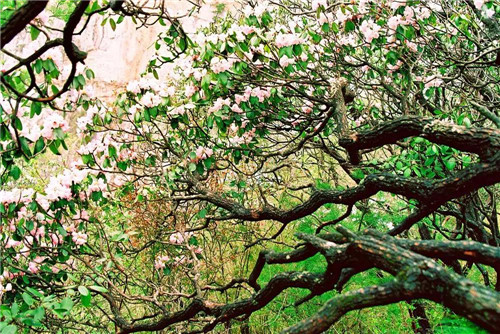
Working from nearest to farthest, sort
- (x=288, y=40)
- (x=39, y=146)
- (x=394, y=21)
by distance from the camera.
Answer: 1. (x=39, y=146)
2. (x=288, y=40)
3. (x=394, y=21)

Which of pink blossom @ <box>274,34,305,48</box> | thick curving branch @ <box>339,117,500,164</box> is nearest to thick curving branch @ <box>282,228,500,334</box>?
thick curving branch @ <box>339,117,500,164</box>

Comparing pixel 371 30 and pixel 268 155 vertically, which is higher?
pixel 371 30

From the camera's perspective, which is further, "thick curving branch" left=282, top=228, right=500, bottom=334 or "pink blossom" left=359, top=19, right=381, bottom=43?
"pink blossom" left=359, top=19, right=381, bottom=43

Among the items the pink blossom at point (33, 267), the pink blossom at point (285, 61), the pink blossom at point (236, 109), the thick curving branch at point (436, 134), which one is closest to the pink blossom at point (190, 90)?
the pink blossom at point (236, 109)

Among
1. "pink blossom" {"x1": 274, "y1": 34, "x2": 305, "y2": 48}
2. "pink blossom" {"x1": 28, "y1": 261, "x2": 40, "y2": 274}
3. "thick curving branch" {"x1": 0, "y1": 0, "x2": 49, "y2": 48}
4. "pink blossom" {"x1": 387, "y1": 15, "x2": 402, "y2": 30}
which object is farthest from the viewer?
"pink blossom" {"x1": 28, "y1": 261, "x2": 40, "y2": 274}

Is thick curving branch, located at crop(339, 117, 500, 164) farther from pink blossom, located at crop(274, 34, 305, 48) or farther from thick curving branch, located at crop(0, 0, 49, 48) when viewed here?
thick curving branch, located at crop(0, 0, 49, 48)

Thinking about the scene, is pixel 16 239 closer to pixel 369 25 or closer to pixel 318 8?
pixel 318 8

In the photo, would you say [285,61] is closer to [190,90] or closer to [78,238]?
[190,90]

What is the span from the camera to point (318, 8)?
3.46 metres

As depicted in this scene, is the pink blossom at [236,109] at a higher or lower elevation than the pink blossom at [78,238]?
higher

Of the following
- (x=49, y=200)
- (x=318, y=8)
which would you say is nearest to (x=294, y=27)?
(x=318, y=8)

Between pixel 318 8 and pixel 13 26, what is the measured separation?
2.48m

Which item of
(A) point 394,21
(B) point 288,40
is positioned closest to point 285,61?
(B) point 288,40

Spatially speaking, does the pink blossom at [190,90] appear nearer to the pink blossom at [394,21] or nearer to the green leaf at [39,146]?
the green leaf at [39,146]
